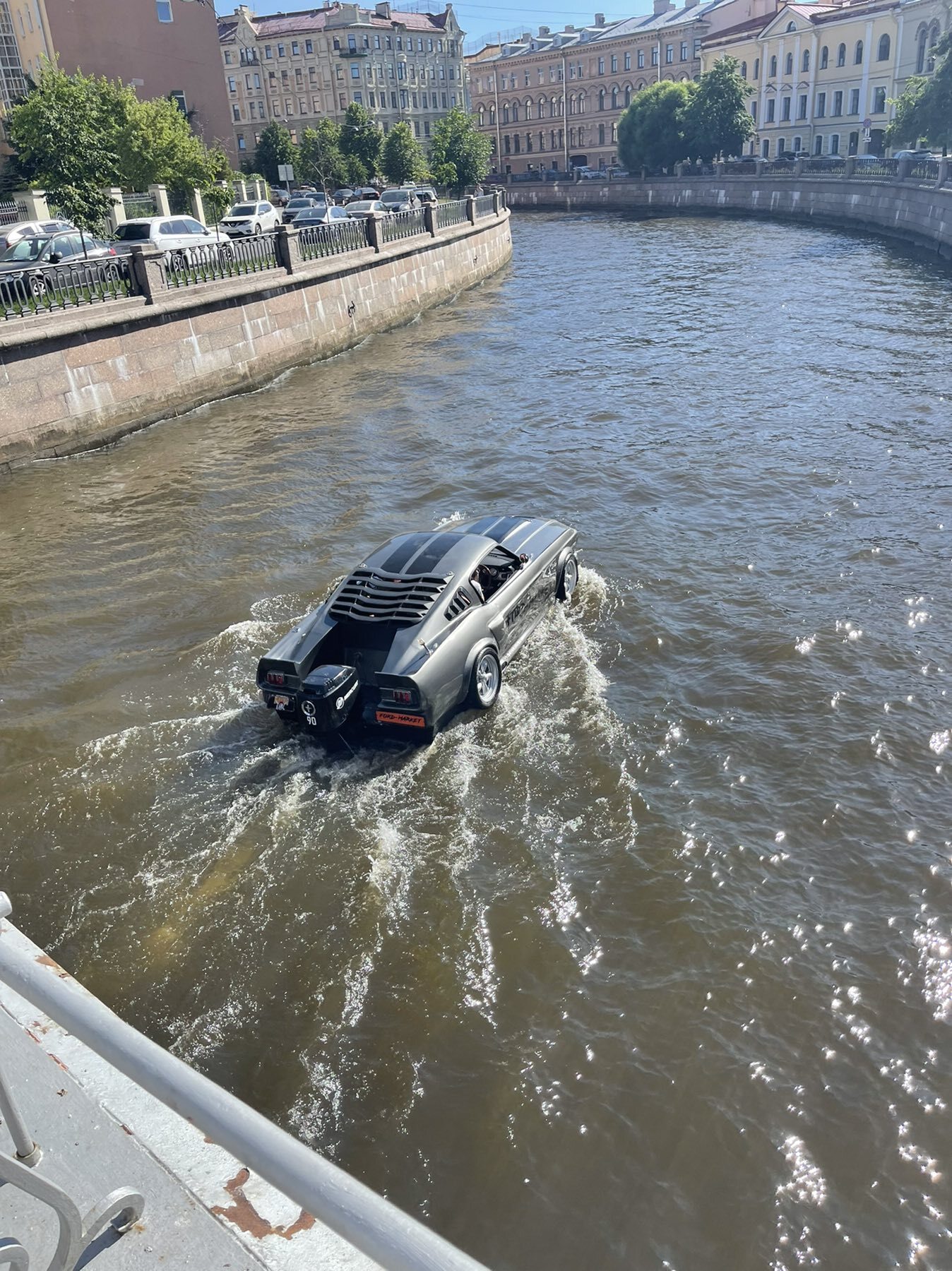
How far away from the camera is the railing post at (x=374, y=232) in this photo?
2686 cm

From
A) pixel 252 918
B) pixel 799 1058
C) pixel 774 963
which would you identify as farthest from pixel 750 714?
pixel 252 918

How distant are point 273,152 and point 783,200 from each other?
28.2m

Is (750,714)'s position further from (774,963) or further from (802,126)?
(802,126)

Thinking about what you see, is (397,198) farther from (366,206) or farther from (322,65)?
(322,65)

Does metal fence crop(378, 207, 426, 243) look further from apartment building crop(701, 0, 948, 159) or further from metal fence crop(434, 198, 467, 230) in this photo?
apartment building crop(701, 0, 948, 159)

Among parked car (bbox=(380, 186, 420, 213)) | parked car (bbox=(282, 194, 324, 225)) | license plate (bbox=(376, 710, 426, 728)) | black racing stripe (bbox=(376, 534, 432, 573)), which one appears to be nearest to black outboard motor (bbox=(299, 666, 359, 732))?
license plate (bbox=(376, 710, 426, 728))

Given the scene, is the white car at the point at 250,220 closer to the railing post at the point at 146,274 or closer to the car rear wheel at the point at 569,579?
the railing post at the point at 146,274

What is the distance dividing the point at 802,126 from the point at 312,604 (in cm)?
7345

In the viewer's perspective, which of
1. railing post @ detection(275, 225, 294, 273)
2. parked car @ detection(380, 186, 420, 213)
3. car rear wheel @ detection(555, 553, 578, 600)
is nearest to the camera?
car rear wheel @ detection(555, 553, 578, 600)

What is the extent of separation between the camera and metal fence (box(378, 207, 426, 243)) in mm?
27969

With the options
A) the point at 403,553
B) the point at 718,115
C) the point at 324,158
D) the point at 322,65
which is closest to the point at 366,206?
the point at 324,158

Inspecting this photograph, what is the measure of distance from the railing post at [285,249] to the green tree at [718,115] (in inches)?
1939

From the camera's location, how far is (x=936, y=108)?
137 ft

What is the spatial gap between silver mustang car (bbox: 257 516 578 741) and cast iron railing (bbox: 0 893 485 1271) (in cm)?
402
